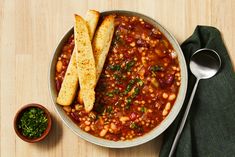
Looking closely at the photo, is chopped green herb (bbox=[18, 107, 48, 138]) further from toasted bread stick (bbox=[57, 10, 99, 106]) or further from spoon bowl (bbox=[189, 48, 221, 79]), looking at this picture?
spoon bowl (bbox=[189, 48, 221, 79])

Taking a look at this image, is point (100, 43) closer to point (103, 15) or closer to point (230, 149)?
point (103, 15)

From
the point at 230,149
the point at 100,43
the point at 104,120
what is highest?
the point at 100,43

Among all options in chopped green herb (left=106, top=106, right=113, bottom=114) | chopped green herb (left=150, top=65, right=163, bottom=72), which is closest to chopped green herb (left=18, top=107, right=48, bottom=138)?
chopped green herb (left=106, top=106, right=113, bottom=114)

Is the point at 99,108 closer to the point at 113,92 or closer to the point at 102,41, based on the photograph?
the point at 113,92

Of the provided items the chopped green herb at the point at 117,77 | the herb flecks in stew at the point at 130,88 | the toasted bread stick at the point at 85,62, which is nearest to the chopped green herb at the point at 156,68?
the herb flecks in stew at the point at 130,88

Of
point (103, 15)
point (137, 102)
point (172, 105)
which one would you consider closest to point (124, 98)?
point (137, 102)

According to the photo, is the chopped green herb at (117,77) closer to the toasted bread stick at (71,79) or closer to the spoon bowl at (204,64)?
the toasted bread stick at (71,79)

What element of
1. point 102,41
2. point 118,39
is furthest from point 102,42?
point 118,39
